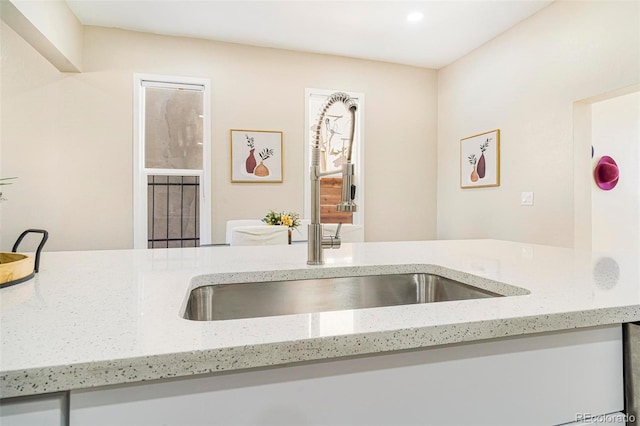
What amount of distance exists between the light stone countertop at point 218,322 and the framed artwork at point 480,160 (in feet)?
9.22

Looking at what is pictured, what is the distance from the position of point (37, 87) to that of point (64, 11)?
0.73m

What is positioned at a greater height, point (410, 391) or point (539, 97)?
point (539, 97)

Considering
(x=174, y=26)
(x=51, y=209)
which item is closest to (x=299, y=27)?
(x=174, y=26)

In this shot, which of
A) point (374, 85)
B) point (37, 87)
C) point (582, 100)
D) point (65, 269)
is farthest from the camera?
point (374, 85)

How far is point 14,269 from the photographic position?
0.79 m

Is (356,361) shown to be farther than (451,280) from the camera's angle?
No

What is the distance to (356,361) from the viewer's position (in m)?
0.52

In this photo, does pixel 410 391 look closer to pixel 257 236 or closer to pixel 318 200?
pixel 318 200

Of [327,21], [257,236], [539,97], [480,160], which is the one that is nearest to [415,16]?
[327,21]

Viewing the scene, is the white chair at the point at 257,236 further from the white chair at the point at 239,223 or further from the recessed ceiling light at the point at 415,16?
the recessed ceiling light at the point at 415,16

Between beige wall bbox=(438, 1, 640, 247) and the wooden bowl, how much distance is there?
3.35 metres

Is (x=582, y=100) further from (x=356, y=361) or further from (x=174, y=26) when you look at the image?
(x=174, y=26)

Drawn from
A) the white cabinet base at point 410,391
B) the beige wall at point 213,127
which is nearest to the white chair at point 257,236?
the beige wall at point 213,127

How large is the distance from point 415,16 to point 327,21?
31.8 inches
